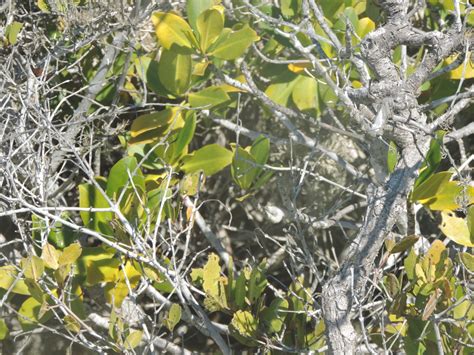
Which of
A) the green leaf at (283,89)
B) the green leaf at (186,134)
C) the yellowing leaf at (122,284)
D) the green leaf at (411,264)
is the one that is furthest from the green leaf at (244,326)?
the green leaf at (283,89)

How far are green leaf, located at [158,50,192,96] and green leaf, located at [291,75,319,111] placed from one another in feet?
1.19

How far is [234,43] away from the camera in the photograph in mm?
2148

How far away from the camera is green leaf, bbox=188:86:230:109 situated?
2.27m

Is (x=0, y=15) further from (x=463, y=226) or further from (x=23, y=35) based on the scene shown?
(x=463, y=226)

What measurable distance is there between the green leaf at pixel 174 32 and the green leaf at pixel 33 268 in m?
0.74

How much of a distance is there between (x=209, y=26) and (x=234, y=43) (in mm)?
90

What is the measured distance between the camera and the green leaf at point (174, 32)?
7.00 ft

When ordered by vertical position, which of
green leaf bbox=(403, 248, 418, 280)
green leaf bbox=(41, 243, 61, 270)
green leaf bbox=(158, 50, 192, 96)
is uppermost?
green leaf bbox=(158, 50, 192, 96)

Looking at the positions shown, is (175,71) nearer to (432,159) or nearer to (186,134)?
(186,134)

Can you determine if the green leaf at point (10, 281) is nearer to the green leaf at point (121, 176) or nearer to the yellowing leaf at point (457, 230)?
the green leaf at point (121, 176)

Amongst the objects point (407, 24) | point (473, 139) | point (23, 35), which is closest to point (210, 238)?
point (23, 35)

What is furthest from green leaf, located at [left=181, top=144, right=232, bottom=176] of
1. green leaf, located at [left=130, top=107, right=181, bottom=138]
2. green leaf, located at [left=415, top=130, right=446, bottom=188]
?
green leaf, located at [left=415, top=130, right=446, bottom=188]

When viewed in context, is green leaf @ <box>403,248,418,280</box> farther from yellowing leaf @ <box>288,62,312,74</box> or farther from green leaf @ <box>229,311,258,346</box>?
yellowing leaf @ <box>288,62,312,74</box>

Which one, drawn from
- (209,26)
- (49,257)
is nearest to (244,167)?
(209,26)
